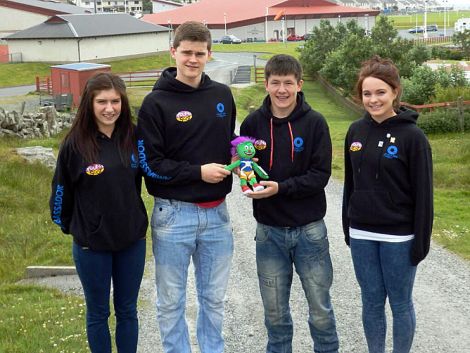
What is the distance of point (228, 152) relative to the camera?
442 centimetres

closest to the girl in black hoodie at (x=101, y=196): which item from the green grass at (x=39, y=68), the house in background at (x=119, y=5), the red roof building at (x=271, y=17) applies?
the green grass at (x=39, y=68)

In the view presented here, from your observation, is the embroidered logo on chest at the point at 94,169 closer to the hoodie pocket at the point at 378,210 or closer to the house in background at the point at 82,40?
the hoodie pocket at the point at 378,210

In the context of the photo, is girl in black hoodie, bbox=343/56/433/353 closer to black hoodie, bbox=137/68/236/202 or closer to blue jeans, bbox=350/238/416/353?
blue jeans, bbox=350/238/416/353

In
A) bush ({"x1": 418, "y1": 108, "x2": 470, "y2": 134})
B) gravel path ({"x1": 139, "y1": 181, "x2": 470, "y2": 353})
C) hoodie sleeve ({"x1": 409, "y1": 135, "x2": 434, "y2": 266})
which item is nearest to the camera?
hoodie sleeve ({"x1": 409, "y1": 135, "x2": 434, "y2": 266})

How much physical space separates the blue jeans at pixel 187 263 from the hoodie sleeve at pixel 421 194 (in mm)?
1272

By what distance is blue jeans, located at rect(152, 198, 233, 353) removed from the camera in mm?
4336

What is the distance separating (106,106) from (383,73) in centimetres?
184

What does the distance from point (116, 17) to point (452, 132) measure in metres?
37.6

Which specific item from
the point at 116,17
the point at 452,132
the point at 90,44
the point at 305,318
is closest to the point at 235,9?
the point at 116,17

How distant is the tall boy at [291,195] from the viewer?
4.33 meters

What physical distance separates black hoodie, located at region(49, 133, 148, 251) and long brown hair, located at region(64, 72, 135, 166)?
34mm

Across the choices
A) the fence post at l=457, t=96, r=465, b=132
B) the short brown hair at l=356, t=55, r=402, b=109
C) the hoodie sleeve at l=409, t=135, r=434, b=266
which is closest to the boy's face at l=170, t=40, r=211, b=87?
the short brown hair at l=356, t=55, r=402, b=109

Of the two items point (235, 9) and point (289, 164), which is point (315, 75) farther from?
point (235, 9)

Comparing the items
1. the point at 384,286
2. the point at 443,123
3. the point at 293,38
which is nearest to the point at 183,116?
the point at 384,286
